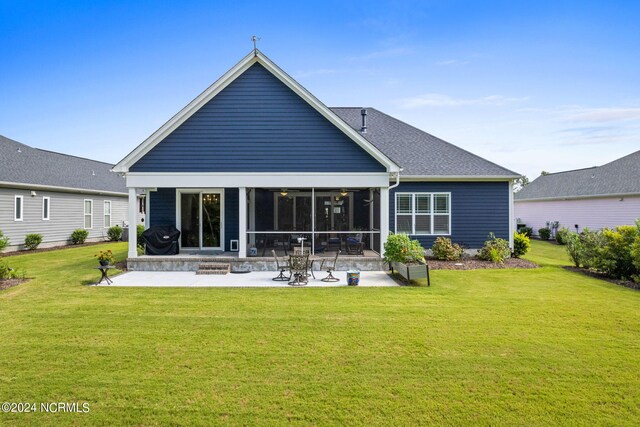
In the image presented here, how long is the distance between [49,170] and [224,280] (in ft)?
57.0

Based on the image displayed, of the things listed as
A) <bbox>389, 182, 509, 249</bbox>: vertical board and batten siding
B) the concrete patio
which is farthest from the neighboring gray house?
<bbox>389, 182, 509, 249</bbox>: vertical board and batten siding

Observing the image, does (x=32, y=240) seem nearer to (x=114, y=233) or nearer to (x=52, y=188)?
(x=52, y=188)

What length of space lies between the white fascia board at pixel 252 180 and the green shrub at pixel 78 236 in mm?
11792

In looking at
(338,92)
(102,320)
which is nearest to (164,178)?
(102,320)

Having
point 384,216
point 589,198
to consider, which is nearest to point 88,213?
point 384,216

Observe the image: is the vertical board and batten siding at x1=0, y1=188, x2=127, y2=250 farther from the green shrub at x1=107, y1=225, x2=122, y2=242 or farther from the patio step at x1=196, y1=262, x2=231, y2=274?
the patio step at x1=196, y1=262, x2=231, y2=274

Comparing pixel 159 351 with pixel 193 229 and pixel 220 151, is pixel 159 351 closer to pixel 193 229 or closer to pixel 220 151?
pixel 220 151

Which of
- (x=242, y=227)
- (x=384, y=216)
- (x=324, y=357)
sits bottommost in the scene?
(x=324, y=357)

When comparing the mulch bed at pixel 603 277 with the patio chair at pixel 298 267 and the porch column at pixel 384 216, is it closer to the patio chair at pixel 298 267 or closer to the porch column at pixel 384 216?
the porch column at pixel 384 216

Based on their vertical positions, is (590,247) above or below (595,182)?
below

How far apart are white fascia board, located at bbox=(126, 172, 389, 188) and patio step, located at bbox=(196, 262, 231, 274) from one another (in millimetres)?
2805

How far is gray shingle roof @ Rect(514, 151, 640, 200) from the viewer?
22.6 m

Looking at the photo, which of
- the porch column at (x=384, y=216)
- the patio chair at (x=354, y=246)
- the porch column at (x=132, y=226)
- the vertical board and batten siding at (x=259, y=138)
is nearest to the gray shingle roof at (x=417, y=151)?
the porch column at (x=384, y=216)

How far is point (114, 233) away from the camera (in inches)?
949
